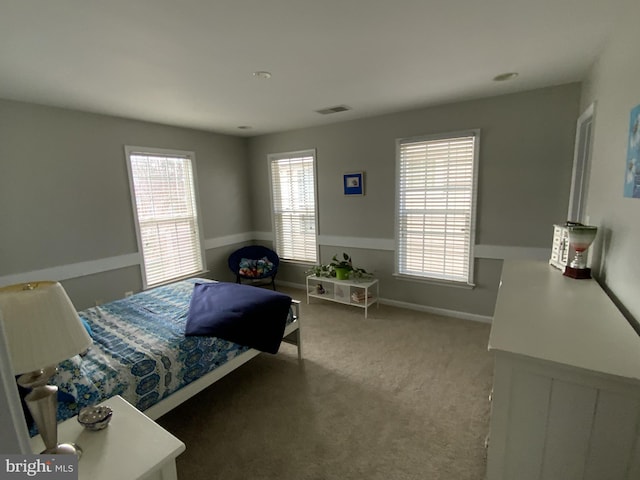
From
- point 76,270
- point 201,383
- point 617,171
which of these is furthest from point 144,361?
point 617,171

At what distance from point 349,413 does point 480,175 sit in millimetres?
2595

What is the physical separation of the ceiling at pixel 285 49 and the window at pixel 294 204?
1.46 meters

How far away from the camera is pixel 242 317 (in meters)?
2.25

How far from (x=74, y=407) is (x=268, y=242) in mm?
3606

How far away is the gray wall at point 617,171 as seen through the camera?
1.35 m

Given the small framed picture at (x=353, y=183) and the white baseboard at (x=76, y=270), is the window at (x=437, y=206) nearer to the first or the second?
the small framed picture at (x=353, y=183)

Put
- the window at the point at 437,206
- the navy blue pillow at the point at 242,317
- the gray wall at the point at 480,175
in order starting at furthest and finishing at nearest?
the window at the point at 437,206 < the gray wall at the point at 480,175 < the navy blue pillow at the point at 242,317

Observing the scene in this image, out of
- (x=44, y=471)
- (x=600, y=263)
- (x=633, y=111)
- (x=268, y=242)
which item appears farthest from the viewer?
(x=268, y=242)

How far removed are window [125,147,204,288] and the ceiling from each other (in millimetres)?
817

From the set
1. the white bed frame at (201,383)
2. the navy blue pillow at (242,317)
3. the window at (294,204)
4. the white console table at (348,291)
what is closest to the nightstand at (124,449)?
the white bed frame at (201,383)

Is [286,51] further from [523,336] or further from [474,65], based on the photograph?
[523,336]

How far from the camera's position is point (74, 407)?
4.85 ft

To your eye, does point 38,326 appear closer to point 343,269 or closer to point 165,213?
point 343,269

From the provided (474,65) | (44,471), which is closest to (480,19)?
(474,65)
